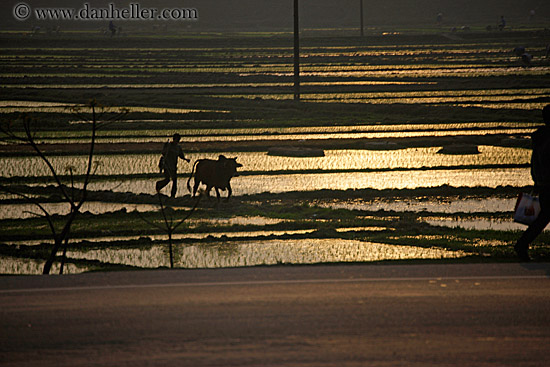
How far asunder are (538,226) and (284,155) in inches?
523

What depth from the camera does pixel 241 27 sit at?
93.8 meters

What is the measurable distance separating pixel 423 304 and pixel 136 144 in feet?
57.7

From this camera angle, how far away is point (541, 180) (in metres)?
9.67

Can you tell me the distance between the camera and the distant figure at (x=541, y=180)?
965 centimetres

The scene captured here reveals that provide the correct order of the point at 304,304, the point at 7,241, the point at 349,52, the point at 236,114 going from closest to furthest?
the point at 304,304, the point at 7,241, the point at 236,114, the point at 349,52

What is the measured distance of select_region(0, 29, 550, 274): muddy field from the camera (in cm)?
1252

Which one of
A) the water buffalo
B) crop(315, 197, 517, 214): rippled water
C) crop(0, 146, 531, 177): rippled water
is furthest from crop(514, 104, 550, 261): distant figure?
crop(0, 146, 531, 177): rippled water

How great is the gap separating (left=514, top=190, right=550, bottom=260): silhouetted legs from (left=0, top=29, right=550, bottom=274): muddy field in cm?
48

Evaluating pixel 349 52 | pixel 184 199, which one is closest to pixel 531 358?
pixel 184 199

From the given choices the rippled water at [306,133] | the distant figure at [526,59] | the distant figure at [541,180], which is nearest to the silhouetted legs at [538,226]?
the distant figure at [541,180]

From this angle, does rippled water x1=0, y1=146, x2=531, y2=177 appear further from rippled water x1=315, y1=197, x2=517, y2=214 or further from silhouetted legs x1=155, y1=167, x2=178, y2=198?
rippled water x1=315, y1=197, x2=517, y2=214

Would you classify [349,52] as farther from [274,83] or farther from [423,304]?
[423,304]

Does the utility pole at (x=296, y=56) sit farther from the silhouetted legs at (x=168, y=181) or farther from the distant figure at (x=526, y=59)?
the silhouetted legs at (x=168, y=181)

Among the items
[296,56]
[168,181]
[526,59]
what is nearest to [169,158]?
[168,181]
